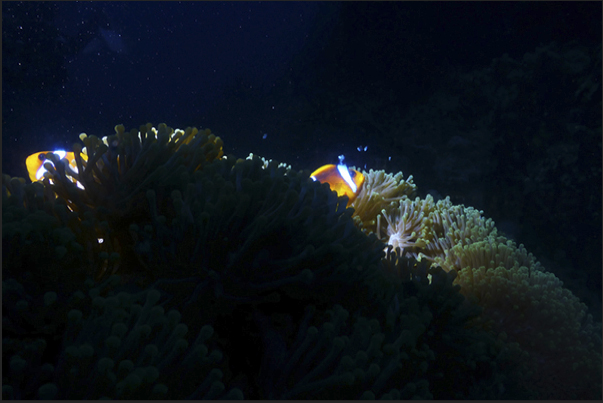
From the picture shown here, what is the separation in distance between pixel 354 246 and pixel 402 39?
591cm

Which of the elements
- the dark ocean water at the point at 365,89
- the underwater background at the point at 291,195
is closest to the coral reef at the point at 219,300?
the underwater background at the point at 291,195

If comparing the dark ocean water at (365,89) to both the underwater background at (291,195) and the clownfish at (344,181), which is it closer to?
the underwater background at (291,195)

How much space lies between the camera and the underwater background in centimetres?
66

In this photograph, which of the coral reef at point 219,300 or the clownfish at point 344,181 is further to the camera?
the clownfish at point 344,181

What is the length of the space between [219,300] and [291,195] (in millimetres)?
293

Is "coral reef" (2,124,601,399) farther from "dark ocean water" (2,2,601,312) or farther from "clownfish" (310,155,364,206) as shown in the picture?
"dark ocean water" (2,2,601,312)

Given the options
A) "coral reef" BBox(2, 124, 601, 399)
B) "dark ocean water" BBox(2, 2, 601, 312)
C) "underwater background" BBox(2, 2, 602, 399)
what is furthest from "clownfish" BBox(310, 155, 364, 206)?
"dark ocean water" BBox(2, 2, 601, 312)

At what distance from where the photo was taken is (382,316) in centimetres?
90

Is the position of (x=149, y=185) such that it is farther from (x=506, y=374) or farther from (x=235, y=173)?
(x=506, y=374)

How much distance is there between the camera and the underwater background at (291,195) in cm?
66

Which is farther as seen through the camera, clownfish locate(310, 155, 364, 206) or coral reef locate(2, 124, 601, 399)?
clownfish locate(310, 155, 364, 206)

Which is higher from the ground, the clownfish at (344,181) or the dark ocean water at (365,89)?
the dark ocean water at (365,89)

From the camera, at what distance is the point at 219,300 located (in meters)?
0.77

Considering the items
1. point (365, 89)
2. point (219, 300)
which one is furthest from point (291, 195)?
point (365, 89)
